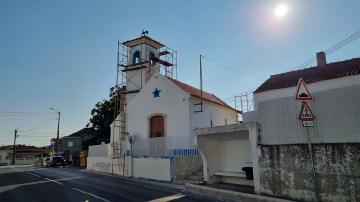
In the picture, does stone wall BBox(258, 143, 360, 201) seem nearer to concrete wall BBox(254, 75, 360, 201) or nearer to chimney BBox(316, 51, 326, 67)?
concrete wall BBox(254, 75, 360, 201)

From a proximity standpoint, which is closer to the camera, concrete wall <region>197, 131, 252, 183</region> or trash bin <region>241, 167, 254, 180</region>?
trash bin <region>241, 167, 254, 180</region>

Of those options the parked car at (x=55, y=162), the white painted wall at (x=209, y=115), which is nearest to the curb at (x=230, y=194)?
the white painted wall at (x=209, y=115)

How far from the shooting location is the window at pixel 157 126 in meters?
24.0

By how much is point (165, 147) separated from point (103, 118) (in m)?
22.1

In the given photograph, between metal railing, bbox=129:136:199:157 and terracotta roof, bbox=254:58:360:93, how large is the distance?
7.15 metres

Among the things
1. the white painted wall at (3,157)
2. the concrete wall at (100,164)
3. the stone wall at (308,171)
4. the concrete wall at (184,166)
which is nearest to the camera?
the stone wall at (308,171)

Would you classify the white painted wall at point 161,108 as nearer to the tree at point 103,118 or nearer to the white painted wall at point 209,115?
the white painted wall at point 209,115

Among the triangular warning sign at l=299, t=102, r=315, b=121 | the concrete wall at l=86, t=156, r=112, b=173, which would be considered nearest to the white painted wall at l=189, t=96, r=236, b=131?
the concrete wall at l=86, t=156, r=112, b=173

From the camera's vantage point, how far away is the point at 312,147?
986cm

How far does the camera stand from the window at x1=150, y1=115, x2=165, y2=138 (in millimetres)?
23984

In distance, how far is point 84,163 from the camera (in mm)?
36938

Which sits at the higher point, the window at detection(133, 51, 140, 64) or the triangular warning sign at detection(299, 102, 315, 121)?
the window at detection(133, 51, 140, 64)

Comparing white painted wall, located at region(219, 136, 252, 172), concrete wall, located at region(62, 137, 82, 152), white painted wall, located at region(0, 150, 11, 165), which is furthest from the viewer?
white painted wall, located at region(0, 150, 11, 165)

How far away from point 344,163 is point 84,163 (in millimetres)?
33081
